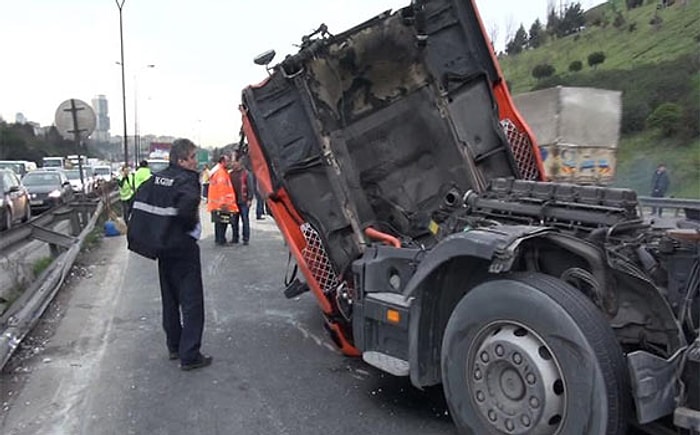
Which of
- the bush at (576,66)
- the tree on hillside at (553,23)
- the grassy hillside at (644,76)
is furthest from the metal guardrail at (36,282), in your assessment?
the tree on hillside at (553,23)

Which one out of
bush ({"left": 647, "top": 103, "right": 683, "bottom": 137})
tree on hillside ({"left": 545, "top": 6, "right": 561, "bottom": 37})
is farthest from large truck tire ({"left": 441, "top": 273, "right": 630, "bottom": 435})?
tree on hillside ({"left": 545, "top": 6, "right": 561, "bottom": 37})

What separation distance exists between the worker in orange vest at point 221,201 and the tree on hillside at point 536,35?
47031mm

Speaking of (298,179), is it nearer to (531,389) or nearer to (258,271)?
(531,389)

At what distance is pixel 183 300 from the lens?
5.42 metres

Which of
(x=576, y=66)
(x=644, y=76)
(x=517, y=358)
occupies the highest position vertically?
(x=576, y=66)

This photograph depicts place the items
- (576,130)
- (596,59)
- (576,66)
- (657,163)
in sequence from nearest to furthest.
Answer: (576,130) < (657,163) < (596,59) < (576,66)

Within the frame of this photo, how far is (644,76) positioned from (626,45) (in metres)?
10.8

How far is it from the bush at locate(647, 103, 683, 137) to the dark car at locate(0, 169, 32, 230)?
863 inches

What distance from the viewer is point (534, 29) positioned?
57.4 meters

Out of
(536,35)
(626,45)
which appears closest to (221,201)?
(626,45)

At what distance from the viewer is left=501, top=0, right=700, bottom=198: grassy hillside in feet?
76.1

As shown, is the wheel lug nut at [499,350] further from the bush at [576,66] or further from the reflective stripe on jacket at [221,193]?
the bush at [576,66]

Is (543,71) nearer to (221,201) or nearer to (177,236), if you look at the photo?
(221,201)

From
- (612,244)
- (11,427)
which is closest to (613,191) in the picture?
(612,244)
